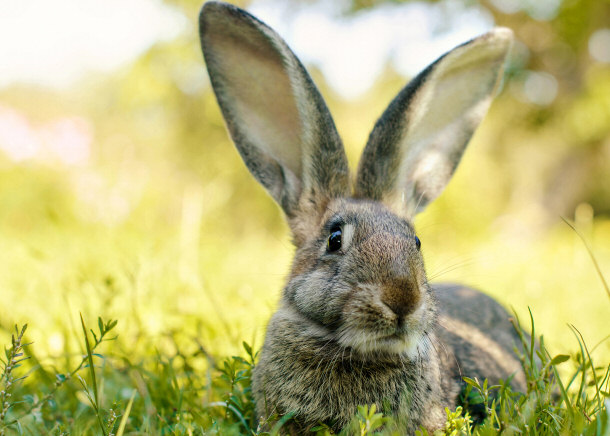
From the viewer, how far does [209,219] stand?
7.52 metres

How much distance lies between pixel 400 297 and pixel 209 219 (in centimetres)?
558

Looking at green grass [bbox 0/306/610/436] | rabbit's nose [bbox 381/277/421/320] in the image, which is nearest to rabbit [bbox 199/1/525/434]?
rabbit's nose [bbox 381/277/421/320]

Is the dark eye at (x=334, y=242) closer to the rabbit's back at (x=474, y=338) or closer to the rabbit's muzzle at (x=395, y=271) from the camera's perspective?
the rabbit's muzzle at (x=395, y=271)

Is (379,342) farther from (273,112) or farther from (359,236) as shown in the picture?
(273,112)

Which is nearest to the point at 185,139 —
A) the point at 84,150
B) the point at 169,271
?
the point at 84,150

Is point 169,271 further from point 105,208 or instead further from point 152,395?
point 152,395

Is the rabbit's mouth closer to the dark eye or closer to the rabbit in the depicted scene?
the rabbit

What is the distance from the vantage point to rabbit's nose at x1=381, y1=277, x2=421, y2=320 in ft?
7.31

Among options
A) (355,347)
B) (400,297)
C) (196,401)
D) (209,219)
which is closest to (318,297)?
(355,347)

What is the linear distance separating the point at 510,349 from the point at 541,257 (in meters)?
6.08

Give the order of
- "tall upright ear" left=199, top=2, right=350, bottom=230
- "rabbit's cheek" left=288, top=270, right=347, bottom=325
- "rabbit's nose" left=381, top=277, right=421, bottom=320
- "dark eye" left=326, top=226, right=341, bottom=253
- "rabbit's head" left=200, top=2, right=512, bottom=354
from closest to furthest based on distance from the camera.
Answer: "rabbit's nose" left=381, top=277, right=421, bottom=320
"rabbit's cheek" left=288, top=270, right=347, bottom=325
"rabbit's head" left=200, top=2, right=512, bottom=354
"dark eye" left=326, top=226, right=341, bottom=253
"tall upright ear" left=199, top=2, right=350, bottom=230

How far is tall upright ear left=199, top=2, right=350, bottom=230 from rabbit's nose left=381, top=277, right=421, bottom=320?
122 centimetres

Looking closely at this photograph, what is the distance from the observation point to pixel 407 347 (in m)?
2.35

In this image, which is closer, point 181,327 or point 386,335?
point 386,335
